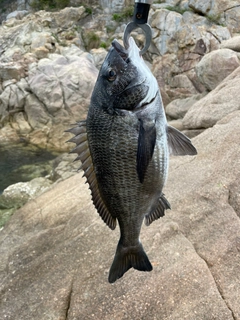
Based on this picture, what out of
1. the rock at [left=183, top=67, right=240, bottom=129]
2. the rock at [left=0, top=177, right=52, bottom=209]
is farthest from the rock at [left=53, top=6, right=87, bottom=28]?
the rock at [left=183, top=67, right=240, bottom=129]

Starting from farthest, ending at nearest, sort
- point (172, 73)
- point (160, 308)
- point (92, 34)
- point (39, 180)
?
point (92, 34) → point (172, 73) → point (39, 180) → point (160, 308)

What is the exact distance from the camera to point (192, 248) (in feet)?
14.2

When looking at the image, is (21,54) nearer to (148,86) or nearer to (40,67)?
(40,67)

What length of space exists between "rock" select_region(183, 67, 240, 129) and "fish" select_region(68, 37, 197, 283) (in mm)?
6011

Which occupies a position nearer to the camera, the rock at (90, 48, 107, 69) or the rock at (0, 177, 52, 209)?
the rock at (0, 177, 52, 209)

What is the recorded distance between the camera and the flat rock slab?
12.4ft

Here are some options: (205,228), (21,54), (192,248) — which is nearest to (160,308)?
(192,248)

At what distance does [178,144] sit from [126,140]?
432 millimetres

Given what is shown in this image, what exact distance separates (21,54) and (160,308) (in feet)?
62.9

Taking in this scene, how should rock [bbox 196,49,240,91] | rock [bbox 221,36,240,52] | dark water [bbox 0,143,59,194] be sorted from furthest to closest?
dark water [bbox 0,143,59,194]
rock [bbox 221,36,240,52]
rock [bbox 196,49,240,91]

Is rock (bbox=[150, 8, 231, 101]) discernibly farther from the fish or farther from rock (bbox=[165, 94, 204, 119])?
the fish

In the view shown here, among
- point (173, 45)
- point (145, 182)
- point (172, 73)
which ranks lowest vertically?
point (172, 73)

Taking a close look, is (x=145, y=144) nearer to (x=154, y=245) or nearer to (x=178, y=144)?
(x=178, y=144)

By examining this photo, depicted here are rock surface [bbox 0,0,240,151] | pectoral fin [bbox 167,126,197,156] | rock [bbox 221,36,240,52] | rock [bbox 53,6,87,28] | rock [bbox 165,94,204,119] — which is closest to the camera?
pectoral fin [bbox 167,126,197,156]
